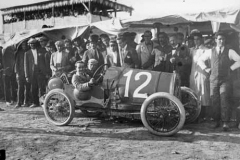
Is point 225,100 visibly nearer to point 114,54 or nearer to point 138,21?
point 114,54

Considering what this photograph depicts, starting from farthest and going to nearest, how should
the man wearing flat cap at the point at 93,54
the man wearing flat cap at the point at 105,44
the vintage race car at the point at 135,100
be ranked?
the man wearing flat cap at the point at 105,44, the man wearing flat cap at the point at 93,54, the vintage race car at the point at 135,100

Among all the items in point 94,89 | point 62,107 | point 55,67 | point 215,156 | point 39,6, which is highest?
point 39,6

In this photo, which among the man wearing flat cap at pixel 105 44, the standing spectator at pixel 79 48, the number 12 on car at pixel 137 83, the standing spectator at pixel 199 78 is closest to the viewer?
the number 12 on car at pixel 137 83

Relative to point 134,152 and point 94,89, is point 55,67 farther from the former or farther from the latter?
point 134,152

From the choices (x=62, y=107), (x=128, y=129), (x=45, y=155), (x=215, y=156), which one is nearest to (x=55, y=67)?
(x=62, y=107)

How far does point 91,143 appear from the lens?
15.1 feet

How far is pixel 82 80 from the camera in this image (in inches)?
231

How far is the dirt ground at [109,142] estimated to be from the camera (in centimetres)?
398

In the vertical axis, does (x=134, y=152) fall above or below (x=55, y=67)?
below

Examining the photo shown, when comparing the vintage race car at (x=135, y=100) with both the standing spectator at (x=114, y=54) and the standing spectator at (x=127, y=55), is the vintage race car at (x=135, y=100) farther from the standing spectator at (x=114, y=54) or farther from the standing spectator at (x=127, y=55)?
the standing spectator at (x=114, y=54)

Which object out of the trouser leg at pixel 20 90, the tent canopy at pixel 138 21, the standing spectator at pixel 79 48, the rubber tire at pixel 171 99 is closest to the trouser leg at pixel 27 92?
the trouser leg at pixel 20 90

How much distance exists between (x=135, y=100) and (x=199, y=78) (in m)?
1.84

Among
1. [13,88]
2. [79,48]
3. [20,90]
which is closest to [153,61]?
[79,48]

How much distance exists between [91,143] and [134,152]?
34.1 inches
